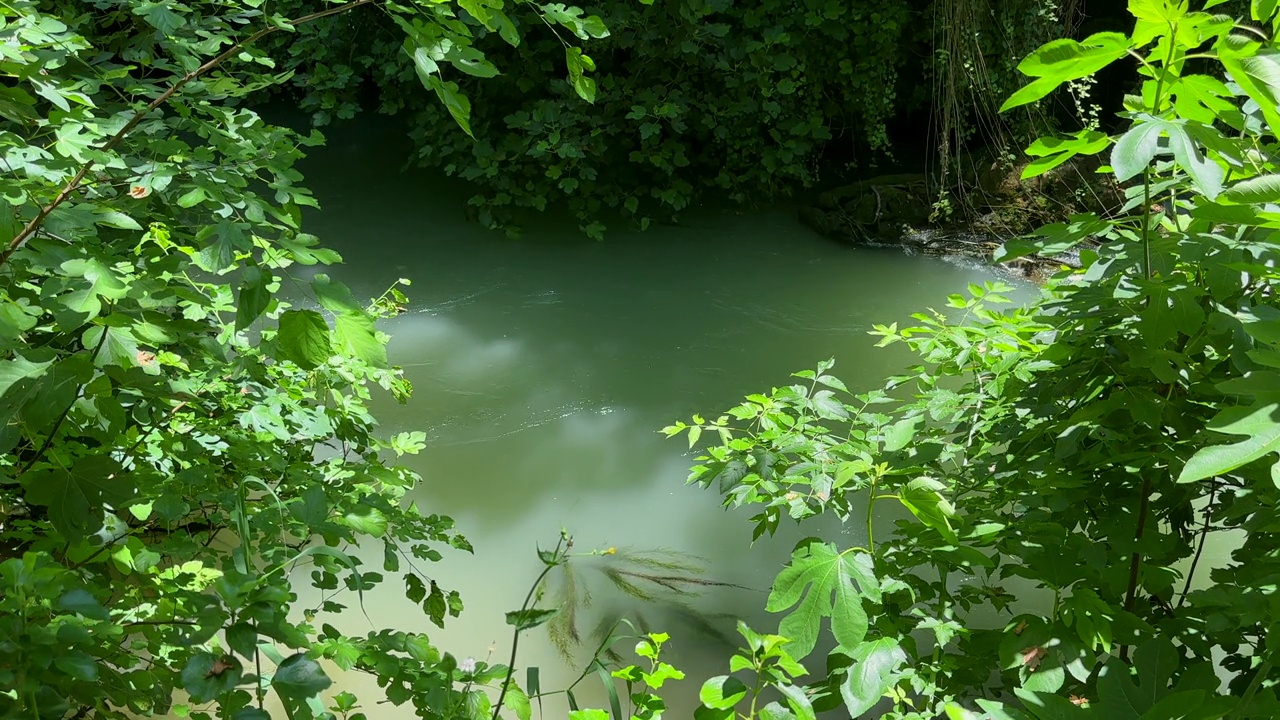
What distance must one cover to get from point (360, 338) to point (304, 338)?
0.05 metres

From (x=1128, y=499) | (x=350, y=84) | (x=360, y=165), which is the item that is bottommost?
(x=360, y=165)

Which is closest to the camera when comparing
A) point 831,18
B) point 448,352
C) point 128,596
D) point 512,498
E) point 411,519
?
point 128,596

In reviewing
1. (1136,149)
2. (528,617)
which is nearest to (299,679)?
(528,617)

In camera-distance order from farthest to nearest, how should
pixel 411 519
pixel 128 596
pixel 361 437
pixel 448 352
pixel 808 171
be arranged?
pixel 808 171, pixel 448 352, pixel 361 437, pixel 411 519, pixel 128 596

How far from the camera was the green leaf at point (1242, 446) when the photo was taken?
642 millimetres

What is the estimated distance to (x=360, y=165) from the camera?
4.84 meters

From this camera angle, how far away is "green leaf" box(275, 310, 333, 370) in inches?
34.8

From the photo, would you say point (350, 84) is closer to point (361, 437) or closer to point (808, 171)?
point (808, 171)

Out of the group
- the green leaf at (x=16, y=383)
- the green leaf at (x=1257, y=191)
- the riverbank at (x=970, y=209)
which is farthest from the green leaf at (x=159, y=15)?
the riverbank at (x=970, y=209)

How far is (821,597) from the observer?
95 centimetres

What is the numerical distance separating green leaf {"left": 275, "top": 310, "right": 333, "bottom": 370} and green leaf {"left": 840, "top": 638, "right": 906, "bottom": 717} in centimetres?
63

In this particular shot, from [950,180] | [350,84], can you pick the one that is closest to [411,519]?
[950,180]

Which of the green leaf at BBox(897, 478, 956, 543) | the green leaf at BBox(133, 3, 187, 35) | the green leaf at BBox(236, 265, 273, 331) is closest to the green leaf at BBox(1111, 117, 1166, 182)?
the green leaf at BBox(897, 478, 956, 543)

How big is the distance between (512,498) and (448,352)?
89 cm
